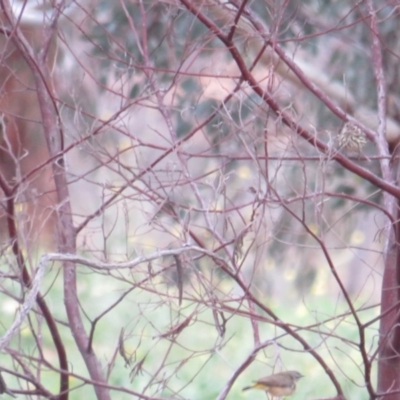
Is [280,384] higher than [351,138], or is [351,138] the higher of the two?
[351,138]

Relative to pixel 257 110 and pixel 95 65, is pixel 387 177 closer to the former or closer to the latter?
pixel 257 110

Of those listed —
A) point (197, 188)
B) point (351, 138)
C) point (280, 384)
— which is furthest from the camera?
point (197, 188)

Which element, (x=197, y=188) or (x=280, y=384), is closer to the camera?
(x=280, y=384)

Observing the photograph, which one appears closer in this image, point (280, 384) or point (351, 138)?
point (351, 138)

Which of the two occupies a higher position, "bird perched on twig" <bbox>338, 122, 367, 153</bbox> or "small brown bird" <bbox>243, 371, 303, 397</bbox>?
"bird perched on twig" <bbox>338, 122, 367, 153</bbox>

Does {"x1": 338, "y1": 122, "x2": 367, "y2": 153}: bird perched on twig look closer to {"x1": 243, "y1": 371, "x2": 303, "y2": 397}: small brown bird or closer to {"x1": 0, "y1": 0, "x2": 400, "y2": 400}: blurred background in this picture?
{"x1": 0, "y1": 0, "x2": 400, "y2": 400}: blurred background

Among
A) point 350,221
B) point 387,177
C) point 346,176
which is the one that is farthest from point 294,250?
point 387,177

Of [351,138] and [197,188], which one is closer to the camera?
[351,138]

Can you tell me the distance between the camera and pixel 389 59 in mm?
4289

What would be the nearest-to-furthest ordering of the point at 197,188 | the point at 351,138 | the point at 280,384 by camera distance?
the point at 351,138
the point at 280,384
the point at 197,188

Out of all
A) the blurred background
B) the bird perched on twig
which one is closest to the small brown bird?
the blurred background

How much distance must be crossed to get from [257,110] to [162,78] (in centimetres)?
194

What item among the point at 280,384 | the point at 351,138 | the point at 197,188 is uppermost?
the point at 197,188

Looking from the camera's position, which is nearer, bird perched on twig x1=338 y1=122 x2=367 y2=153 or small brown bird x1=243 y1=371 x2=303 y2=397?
bird perched on twig x1=338 y1=122 x2=367 y2=153
